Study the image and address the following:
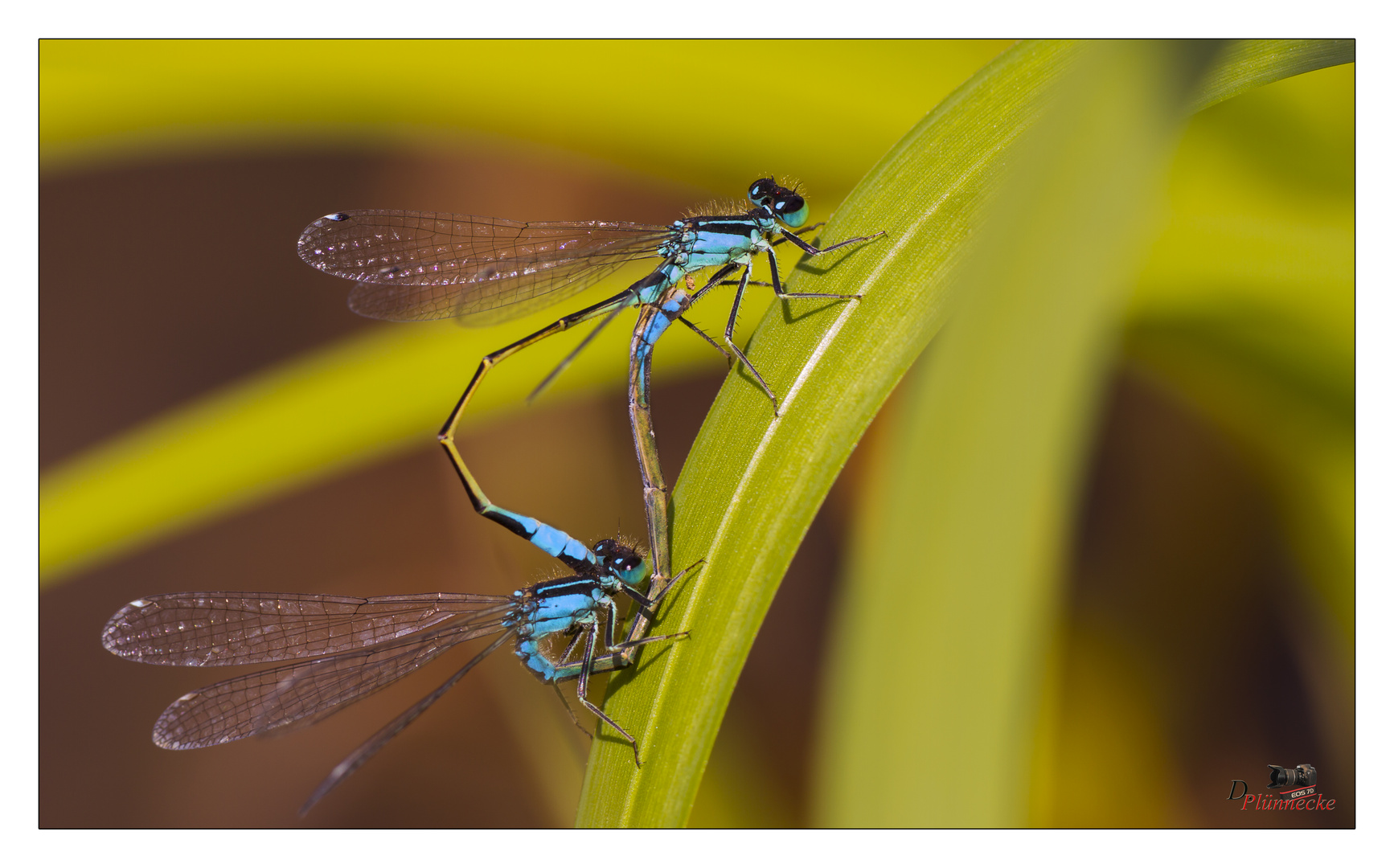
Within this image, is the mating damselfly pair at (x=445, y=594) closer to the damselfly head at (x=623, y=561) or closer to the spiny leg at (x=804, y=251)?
the damselfly head at (x=623, y=561)

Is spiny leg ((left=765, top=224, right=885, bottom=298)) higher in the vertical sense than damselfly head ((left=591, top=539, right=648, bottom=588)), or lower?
higher

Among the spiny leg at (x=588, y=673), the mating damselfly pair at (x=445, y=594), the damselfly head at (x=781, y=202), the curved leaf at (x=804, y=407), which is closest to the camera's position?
the curved leaf at (x=804, y=407)

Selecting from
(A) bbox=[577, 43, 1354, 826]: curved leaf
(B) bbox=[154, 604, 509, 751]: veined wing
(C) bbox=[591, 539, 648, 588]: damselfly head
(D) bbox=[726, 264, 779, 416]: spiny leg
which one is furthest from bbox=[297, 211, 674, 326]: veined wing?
(A) bbox=[577, 43, 1354, 826]: curved leaf

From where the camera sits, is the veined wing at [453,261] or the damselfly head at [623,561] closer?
the damselfly head at [623,561]

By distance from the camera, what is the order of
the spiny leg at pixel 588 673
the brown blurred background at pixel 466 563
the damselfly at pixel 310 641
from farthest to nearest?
1. the brown blurred background at pixel 466 563
2. the damselfly at pixel 310 641
3. the spiny leg at pixel 588 673

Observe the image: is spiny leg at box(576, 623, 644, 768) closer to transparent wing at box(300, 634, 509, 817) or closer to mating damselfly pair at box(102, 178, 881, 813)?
mating damselfly pair at box(102, 178, 881, 813)

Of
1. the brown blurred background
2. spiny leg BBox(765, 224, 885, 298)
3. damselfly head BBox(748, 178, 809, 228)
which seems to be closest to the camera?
spiny leg BBox(765, 224, 885, 298)

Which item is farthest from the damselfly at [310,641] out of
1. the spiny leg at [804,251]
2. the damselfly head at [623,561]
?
the spiny leg at [804,251]
